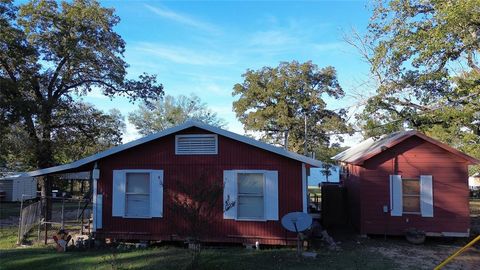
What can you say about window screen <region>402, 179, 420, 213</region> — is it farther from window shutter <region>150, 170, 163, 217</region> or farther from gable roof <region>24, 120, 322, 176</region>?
window shutter <region>150, 170, 163, 217</region>

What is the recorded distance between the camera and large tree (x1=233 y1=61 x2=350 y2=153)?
43.3 meters

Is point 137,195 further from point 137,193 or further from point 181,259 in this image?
point 181,259

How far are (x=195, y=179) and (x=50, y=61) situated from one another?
A: 40.3 ft

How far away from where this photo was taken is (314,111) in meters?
43.9

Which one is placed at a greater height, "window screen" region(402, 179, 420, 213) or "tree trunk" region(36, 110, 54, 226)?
"tree trunk" region(36, 110, 54, 226)

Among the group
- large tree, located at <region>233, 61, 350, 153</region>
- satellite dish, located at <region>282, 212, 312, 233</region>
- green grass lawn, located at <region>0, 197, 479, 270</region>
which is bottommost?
green grass lawn, located at <region>0, 197, 479, 270</region>

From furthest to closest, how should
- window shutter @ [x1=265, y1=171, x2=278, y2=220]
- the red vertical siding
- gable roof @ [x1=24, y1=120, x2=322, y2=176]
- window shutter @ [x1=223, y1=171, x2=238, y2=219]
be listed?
the red vertical siding, window shutter @ [x1=223, y1=171, x2=238, y2=219], window shutter @ [x1=265, y1=171, x2=278, y2=220], gable roof @ [x1=24, y1=120, x2=322, y2=176]

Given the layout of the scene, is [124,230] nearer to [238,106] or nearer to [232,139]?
[232,139]

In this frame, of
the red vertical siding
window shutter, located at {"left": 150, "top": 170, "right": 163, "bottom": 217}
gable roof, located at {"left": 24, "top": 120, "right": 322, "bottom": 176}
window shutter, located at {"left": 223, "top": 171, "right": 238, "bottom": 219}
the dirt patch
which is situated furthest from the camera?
the red vertical siding

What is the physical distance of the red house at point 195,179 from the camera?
13477 mm

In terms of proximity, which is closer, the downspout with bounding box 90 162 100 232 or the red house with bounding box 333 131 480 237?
the downspout with bounding box 90 162 100 232

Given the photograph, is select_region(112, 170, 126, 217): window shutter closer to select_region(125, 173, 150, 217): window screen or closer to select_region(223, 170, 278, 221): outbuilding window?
select_region(125, 173, 150, 217): window screen

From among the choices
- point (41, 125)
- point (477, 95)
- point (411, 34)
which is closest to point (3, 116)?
point (41, 125)

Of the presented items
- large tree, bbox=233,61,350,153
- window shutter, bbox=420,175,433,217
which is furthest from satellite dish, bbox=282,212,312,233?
large tree, bbox=233,61,350,153
